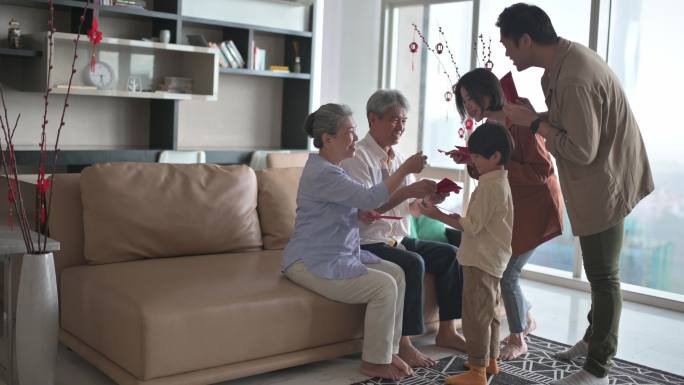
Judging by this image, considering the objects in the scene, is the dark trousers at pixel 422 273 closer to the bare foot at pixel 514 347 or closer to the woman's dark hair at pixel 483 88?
the bare foot at pixel 514 347

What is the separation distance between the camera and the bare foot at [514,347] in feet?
11.5

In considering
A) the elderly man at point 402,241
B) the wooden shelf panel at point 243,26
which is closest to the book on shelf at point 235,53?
the wooden shelf panel at point 243,26

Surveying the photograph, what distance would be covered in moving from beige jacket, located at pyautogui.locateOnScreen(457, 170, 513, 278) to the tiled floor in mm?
673

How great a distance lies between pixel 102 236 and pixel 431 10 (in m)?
3.88

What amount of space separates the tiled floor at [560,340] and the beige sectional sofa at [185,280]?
0.24 feet

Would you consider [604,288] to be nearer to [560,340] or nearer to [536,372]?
[536,372]

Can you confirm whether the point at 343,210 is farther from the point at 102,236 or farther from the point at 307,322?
the point at 102,236

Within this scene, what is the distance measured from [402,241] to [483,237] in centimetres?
76

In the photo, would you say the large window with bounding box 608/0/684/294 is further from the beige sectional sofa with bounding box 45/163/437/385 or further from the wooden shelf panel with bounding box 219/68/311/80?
the wooden shelf panel with bounding box 219/68/311/80

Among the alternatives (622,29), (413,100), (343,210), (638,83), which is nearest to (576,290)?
(638,83)

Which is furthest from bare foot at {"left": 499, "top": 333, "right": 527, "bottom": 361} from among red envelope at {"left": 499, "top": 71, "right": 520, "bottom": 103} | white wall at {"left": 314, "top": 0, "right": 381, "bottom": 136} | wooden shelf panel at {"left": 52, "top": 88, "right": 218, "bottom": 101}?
white wall at {"left": 314, "top": 0, "right": 381, "bottom": 136}

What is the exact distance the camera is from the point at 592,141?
2.78m

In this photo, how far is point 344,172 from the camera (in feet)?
10.4

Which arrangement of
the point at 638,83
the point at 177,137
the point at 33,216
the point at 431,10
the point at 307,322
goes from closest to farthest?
1. the point at 307,322
2. the point at 33,216
3. the point at 638,83
4. the point at 177,137
5. the point at 431,10
